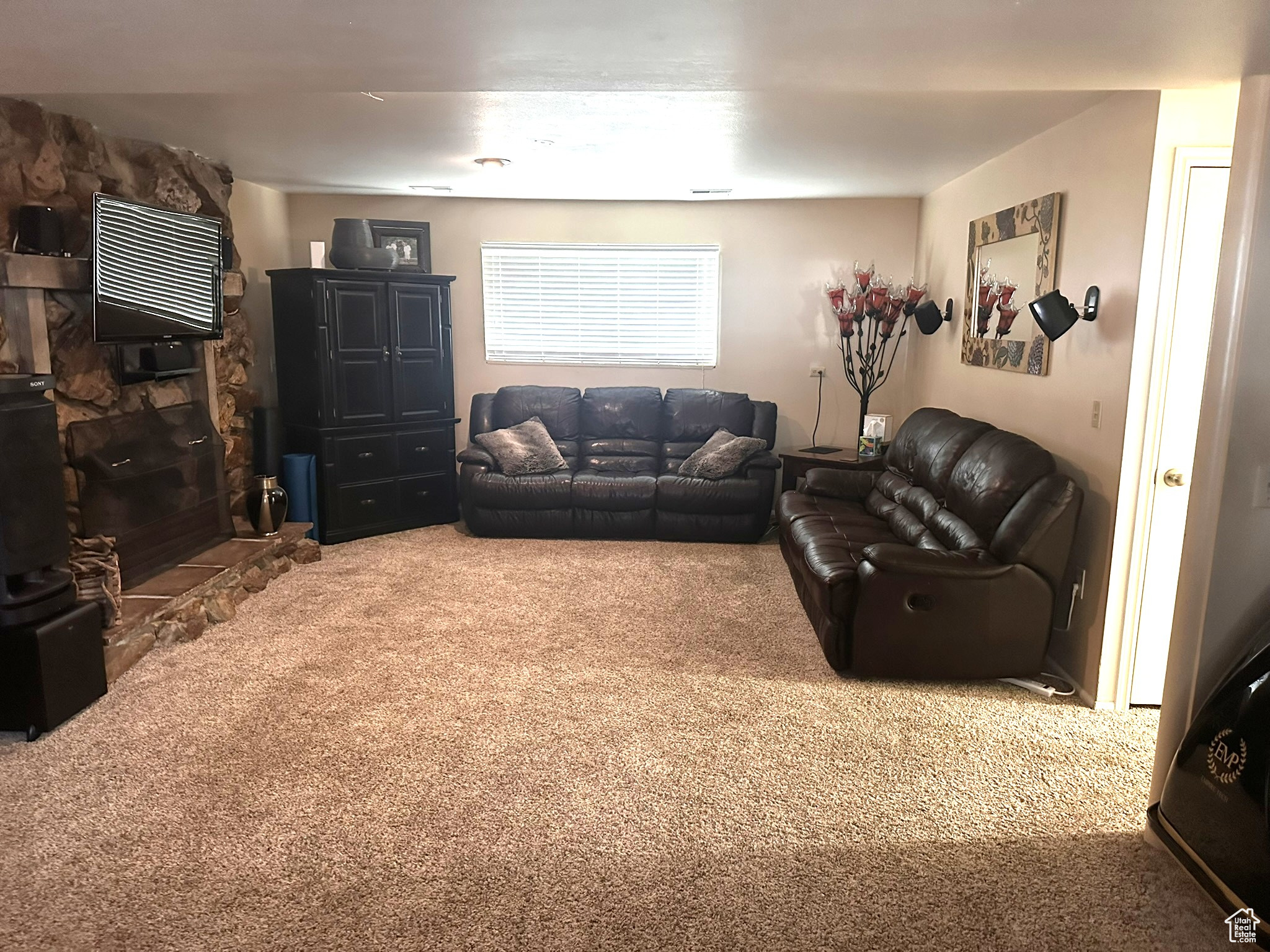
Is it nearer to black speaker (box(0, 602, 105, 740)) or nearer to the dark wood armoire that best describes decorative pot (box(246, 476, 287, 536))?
the dark wood armoire

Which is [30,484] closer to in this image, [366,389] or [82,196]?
[82,196]

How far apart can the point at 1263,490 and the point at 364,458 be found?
16.1 ft

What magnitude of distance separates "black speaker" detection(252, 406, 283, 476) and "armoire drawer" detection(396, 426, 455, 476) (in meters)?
0.77

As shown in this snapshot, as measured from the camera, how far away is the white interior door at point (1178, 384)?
308 cm

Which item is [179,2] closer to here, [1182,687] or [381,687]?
[381,687]

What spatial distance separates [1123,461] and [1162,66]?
1.33 m

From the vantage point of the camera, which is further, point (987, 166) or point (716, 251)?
point (716, 251)

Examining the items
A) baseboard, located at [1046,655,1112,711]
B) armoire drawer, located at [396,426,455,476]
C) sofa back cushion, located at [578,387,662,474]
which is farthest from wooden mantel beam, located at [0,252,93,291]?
baseboard, located at [1046,655,1112,711]

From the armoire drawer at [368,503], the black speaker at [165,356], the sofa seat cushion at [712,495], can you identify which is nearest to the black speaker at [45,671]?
the black speaker at [165,356]

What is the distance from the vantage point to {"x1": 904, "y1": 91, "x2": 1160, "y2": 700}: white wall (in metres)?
3.21

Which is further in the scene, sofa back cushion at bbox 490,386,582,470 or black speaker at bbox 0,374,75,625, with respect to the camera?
sofa back cushion at bbox 490,386,582,470

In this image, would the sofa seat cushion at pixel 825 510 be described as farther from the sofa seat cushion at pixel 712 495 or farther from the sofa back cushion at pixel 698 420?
the sofa back cushion at pixel 698 420

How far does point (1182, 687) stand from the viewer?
256 centimetres

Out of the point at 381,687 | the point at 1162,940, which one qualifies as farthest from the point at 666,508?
the point at 1162,940
